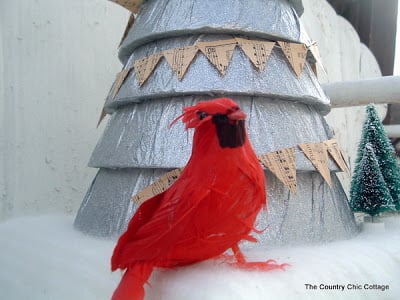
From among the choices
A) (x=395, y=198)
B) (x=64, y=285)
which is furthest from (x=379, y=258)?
(x=64, y=285)

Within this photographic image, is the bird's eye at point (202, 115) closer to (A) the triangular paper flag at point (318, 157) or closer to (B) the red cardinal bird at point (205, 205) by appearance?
(B) the red cardinal bird at point (205, 205)

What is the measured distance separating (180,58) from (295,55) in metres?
0.26

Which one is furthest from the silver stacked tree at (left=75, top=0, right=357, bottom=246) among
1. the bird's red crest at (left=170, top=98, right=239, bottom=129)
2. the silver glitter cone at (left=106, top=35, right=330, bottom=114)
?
the bird's red crest at (left=170, top=98, right=239, bottom=129)

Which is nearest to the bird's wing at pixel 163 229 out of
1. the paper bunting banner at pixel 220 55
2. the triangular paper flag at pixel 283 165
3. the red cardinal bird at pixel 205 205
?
the red cardinal bird at pixel 205 205

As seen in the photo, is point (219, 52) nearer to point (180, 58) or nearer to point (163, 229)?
point (180, 58)

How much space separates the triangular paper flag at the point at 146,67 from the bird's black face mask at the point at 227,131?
38 cm

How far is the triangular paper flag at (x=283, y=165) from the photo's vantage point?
0.81 metres

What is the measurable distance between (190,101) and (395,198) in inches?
22.9

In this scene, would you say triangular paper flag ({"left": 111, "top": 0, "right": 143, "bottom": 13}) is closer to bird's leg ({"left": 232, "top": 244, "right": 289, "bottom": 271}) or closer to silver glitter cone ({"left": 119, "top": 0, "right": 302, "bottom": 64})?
silver glitter cone ({"left": 119, "top": 0, "right": 302, "bottom": 64})

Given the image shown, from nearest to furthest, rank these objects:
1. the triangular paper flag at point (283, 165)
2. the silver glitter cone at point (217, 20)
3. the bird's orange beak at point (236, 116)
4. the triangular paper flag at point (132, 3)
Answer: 1. the bird's orange beak at point (236, 116)
2. the triangular paper flag at point (283, 165)
3. the silver glitter cone at point (217, 20)
4. the triangular paper flag at point (132, 3)

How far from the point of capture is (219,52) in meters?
0.90

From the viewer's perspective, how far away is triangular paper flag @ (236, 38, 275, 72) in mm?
897

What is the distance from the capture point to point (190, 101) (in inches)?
34.9

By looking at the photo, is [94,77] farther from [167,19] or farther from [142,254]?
[142,254]
